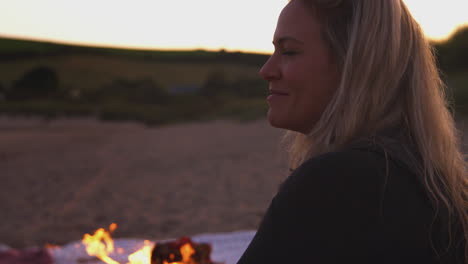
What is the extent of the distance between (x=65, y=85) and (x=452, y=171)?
2808 cm

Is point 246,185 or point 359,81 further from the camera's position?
point 246,185

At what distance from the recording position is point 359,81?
52.2 inches

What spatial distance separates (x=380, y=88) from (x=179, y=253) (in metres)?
2.33

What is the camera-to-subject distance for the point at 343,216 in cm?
108

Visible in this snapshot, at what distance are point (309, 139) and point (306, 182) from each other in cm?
37

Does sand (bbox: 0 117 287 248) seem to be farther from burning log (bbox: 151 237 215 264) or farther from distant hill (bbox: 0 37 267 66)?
distant hill (bbox: 0 37 267 66)

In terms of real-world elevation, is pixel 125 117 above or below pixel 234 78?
below

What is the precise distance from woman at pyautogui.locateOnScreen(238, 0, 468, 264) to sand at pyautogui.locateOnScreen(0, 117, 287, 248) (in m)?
4.52

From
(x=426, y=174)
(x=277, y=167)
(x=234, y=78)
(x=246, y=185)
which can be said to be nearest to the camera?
(x=426, y=174)

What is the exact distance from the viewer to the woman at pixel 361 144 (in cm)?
109

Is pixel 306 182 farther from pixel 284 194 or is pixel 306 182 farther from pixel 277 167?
pixel 277 167

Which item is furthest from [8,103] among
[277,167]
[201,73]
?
[277,167]

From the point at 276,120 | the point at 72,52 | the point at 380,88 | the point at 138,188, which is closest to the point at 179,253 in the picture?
the point at 276,120

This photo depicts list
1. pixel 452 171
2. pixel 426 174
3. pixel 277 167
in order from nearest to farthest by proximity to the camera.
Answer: pixel 426 174, pixel 452 171, pixel 277 167
